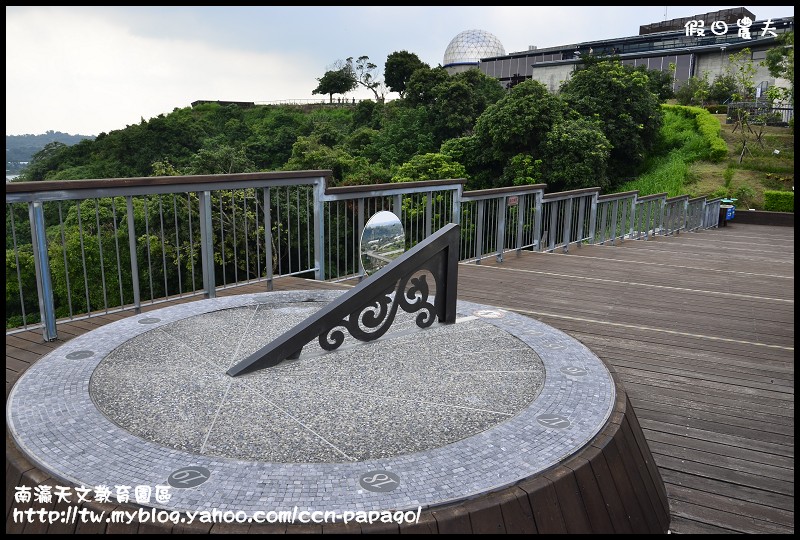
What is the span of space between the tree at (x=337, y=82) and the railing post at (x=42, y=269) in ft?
221

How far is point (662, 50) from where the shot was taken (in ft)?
175

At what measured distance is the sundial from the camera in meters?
1.98

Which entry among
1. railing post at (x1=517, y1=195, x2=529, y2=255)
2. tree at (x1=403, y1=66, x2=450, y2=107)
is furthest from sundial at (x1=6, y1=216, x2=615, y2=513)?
tree at (x1=403, y1=66, x2=450, y2=107)

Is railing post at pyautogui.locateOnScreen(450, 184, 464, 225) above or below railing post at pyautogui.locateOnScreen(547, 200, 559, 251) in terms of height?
above

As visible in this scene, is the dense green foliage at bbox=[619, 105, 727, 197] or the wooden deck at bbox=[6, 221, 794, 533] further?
the dense green foliage at bbox=[619, 105, 727, 197]

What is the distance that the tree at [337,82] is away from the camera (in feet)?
221

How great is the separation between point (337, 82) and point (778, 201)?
175 feet

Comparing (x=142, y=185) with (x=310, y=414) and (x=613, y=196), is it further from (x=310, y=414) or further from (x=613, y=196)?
(x=613, y=196)

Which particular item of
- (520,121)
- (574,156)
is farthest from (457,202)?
(520,121)

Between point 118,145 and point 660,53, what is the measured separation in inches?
1780

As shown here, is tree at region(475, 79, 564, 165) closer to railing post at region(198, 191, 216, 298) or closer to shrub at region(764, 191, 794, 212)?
shrub at region(764, 191, 794, 212)

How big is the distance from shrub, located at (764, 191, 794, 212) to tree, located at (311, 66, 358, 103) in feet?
173

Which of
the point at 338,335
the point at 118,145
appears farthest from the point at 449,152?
the point at 338,335

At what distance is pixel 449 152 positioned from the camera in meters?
28.9
